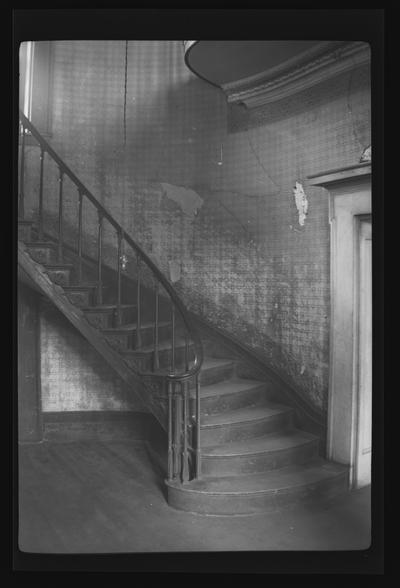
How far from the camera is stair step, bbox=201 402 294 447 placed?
2.99 m

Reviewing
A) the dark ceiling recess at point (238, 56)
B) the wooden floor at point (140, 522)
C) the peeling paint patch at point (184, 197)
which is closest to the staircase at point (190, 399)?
A: the wooden floor at point (140, 522)

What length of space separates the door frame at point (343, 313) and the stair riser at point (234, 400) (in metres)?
0.47

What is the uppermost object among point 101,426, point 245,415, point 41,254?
point 41,254

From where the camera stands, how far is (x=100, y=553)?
249 cm

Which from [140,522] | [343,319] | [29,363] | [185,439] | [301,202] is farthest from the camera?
[29,363]

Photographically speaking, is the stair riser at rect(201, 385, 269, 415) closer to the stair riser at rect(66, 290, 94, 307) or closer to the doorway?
the doorway

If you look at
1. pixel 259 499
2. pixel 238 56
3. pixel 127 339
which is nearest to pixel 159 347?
pixel 127 339

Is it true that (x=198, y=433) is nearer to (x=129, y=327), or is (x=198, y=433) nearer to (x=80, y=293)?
(x=129, y=327)

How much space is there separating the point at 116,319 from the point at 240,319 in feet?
2.72

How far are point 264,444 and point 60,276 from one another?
67.2 inches

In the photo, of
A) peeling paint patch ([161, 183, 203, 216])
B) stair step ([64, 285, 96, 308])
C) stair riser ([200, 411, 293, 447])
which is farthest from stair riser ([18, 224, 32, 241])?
stair riser ([200, 411, 293, 447])

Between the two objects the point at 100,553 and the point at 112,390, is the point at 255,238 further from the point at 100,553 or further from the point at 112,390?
the point at 100,553

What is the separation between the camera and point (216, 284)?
2975 mm
